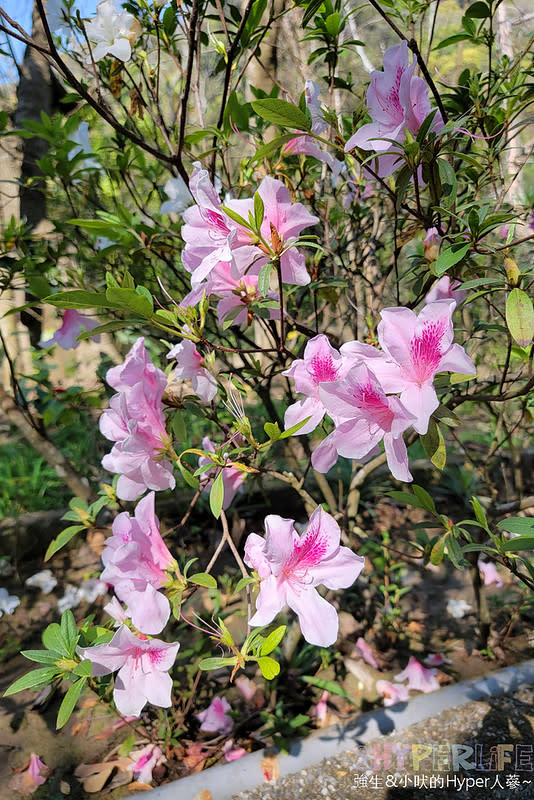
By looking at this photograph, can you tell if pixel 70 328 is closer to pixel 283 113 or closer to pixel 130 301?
pixel 130 301

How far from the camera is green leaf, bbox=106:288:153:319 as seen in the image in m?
0.62

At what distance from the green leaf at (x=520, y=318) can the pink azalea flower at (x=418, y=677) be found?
110 centimetres

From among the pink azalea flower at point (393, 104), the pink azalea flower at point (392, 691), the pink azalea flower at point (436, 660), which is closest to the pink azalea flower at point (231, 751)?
the pink azalea flower at point (392, 691)

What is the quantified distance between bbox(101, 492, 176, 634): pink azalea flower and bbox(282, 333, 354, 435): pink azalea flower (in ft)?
0.85

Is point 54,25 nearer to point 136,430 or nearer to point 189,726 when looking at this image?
point 136,430

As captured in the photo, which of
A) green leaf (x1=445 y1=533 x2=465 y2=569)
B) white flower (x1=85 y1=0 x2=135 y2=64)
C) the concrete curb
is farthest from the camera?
the concrete curb

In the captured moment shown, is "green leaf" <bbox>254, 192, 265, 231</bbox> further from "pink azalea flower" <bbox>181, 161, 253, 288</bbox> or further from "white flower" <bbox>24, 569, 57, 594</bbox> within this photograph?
"white flower" <bbox>24, 569, 57, 594</bbox>

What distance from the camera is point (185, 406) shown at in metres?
0.83

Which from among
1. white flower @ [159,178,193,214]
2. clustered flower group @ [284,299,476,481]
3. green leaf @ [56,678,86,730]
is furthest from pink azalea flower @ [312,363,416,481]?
white flower @ [159,178,193,214]

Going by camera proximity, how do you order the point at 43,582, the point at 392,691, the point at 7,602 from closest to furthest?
1. the point at 392,691
2. the point at 7,602
3. the point at 43,582

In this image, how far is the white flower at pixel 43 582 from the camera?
6.11ft

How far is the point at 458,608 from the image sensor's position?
1.74 metres

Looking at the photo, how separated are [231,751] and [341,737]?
272 mm

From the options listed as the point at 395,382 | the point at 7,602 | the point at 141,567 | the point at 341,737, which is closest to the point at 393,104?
the point at 395,382
